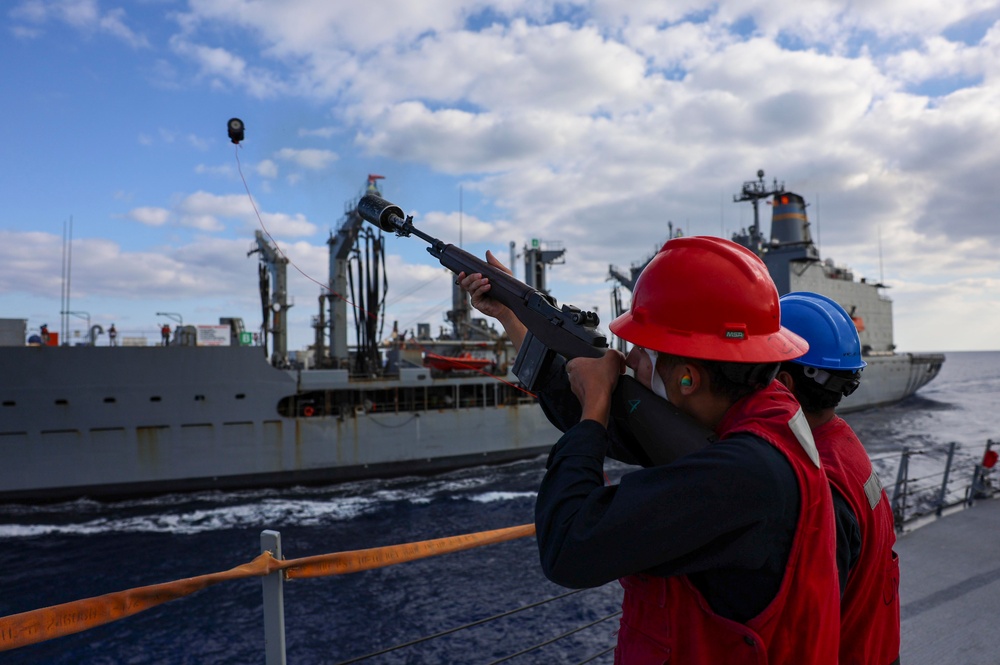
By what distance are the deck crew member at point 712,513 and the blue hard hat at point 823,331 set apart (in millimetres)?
869

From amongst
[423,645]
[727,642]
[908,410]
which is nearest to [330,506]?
[423,645]

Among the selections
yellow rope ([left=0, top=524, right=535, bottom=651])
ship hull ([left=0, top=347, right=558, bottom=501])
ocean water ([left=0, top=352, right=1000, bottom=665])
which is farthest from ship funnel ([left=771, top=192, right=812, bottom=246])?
yellow rope ([left=0, top=524, right=535, bottom=651])

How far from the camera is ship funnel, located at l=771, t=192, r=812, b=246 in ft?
99.8

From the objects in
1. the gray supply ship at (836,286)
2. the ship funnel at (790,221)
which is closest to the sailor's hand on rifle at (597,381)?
the gray supply ship at (836,286)

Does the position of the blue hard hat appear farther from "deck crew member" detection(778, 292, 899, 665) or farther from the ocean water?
the ocean water

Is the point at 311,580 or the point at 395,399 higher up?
the point at 395,399

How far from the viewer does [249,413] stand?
16.3 meters

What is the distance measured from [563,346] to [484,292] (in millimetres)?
454

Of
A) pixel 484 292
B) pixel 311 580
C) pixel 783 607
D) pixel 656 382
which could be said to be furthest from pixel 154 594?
pixel 311 580

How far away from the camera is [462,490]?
16.5 metres

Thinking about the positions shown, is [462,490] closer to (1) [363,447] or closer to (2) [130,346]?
(1) [363,447]

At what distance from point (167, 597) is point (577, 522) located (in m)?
1.48

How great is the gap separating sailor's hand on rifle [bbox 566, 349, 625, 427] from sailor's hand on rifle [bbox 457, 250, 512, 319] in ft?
1.90

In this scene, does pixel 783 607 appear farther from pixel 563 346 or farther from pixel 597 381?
pixel 563 346
